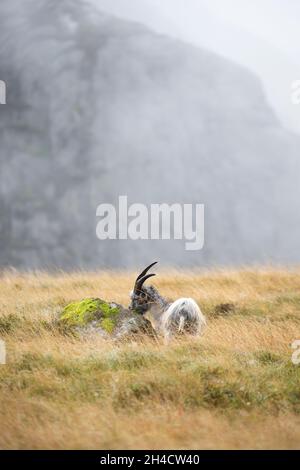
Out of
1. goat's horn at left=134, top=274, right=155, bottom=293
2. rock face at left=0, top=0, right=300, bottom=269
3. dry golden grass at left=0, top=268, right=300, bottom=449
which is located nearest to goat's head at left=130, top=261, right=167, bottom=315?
goat's horn at left=134, top=274, right=155, bottom=293

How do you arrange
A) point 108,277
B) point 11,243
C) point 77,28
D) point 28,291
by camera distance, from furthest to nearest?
point 77,28 → point 11,243 → point 108,277 → point 28,291

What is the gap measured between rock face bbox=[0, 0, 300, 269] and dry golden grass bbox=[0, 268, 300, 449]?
66.8 metres

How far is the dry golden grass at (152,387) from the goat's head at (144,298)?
0.96 m

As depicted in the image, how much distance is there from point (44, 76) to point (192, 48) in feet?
97.2

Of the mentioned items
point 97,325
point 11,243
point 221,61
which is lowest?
point 97,325

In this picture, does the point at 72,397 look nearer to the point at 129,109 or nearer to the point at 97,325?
the point at 97,325

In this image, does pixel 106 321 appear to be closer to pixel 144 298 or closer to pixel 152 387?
pixel 144 298

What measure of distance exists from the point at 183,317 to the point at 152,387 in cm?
243

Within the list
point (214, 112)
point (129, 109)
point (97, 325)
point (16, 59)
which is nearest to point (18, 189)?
point (16, 59)

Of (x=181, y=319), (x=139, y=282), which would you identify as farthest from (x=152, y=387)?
(x=139, y=282)

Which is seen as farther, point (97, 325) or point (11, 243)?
point (11, 243)

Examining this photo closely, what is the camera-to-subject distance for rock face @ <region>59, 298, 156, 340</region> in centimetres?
1077

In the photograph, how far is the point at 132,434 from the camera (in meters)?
7.31

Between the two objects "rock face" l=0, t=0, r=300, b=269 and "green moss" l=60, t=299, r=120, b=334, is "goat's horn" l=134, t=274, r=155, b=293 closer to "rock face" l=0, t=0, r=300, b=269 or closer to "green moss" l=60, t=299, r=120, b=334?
"green moss" l=60, t=299, r=120, b=334
